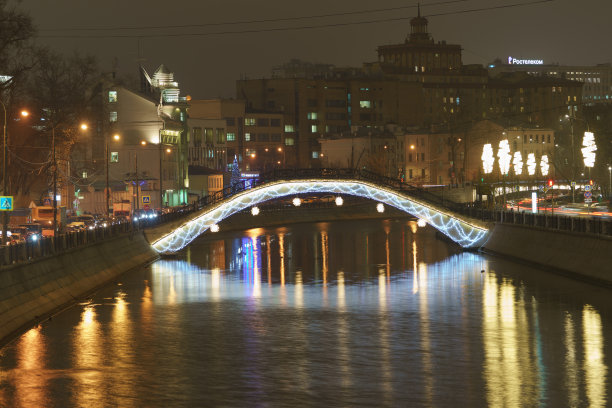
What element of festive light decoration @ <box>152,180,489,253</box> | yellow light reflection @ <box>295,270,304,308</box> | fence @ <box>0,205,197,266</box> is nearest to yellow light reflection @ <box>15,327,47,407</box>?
fence @ <box>0,205,197,266</box>

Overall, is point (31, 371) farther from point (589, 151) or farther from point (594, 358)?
point (589, 151)

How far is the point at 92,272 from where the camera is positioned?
6172 cm

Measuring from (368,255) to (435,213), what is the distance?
256 inches

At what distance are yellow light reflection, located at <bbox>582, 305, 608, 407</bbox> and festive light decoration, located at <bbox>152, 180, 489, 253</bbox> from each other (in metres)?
35.5

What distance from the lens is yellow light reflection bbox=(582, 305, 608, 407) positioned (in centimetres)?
3367

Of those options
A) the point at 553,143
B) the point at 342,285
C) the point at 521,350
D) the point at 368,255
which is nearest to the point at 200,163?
the point at 553,143

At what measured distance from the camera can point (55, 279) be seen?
175ft

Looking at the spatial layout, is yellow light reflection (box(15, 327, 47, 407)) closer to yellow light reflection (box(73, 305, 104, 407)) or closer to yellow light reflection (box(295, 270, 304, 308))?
yellow light reflection (box(73, 305, 104, 407))

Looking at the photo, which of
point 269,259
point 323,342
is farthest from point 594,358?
point 269,259

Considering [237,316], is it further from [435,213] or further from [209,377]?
[435,213]

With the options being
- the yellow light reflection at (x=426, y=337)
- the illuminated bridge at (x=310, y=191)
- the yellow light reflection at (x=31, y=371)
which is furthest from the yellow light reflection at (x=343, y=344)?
the illuminated bridge at (x=310, y=191)

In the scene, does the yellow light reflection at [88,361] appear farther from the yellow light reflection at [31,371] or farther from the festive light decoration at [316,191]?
the festive light decoration at [316,191]

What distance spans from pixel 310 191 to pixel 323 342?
4337 cm

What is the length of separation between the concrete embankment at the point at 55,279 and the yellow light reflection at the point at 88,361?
2025 mm
